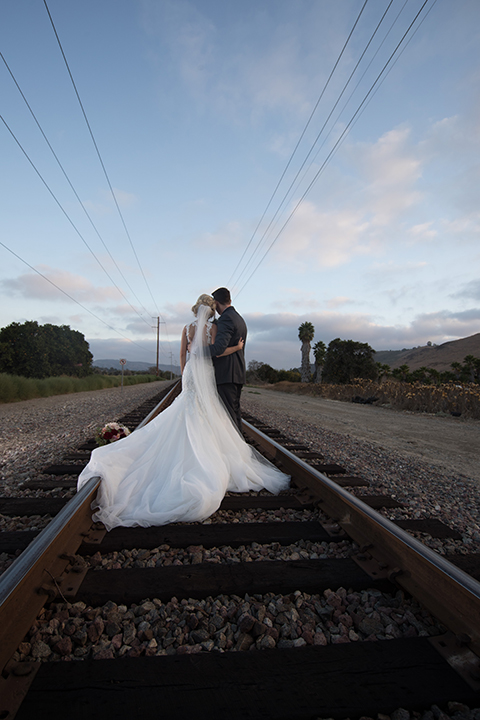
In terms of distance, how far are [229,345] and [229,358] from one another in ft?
0.63

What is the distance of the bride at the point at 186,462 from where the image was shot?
274 centimetres

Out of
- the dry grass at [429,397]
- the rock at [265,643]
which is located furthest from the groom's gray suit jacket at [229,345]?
the dry grass at [429,397]

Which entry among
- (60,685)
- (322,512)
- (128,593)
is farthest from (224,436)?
(60,685)

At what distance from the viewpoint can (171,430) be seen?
11.6 ft

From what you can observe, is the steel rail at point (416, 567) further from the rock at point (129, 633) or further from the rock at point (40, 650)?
the rock at point (40, 650)

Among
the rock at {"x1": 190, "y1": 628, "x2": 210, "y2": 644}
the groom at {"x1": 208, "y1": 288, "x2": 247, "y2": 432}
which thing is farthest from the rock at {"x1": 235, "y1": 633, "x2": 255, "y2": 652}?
the groom at {"x1": 208, "y1": 288, "x2": 247, "y2": 432}

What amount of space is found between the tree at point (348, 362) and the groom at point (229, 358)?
2549 centimetres

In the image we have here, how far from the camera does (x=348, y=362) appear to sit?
29484mm

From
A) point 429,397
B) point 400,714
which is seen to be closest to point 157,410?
point 400,714

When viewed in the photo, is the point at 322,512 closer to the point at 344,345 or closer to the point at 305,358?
the point at 344,345

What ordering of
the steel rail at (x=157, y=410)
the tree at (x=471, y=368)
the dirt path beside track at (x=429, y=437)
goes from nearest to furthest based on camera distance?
the dirt path beside track at (x=429, y=437), the steel rail at (x=157, y=410), the tree at (x=471, y=368)

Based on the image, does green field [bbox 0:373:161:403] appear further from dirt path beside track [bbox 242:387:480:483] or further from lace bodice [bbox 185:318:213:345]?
lace bodice [bbox 185:318:213:345]

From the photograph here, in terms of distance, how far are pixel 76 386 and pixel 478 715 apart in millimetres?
23572

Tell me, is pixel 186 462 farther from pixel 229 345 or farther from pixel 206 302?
pixel 206 302
